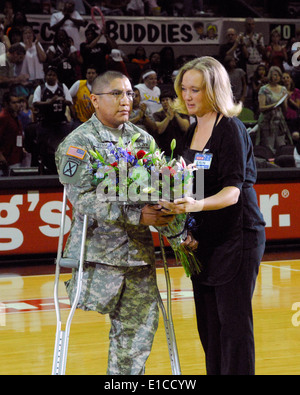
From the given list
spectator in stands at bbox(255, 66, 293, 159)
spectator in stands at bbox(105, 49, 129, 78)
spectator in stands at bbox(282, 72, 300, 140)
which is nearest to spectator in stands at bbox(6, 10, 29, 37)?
spectator in stands at bbox(105, 49, 129, 78)

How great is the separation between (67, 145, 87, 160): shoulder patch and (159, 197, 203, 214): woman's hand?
49 cm

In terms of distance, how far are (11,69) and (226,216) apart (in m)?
8.80

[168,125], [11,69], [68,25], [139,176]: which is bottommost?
[139,176]

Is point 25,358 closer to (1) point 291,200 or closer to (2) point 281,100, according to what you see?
(1) point 291,200

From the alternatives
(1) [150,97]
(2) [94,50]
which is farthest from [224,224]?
(2) [94,50]

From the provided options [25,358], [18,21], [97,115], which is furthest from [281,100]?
[97,115]

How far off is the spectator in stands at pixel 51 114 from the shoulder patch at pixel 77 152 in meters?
6.60

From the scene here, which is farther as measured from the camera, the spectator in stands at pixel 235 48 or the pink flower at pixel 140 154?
the spectator in stands at pixel 235 48

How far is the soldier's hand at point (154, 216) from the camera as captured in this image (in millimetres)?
3691

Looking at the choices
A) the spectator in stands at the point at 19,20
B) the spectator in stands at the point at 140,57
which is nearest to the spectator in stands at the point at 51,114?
the spectator in stands at the point at 19,20

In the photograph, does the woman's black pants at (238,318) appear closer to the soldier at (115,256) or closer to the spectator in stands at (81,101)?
the soldier at (115,256)

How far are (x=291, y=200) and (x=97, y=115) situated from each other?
23.4 ft

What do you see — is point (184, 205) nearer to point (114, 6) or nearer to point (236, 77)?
point (236, 77)

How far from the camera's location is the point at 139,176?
3.57m
